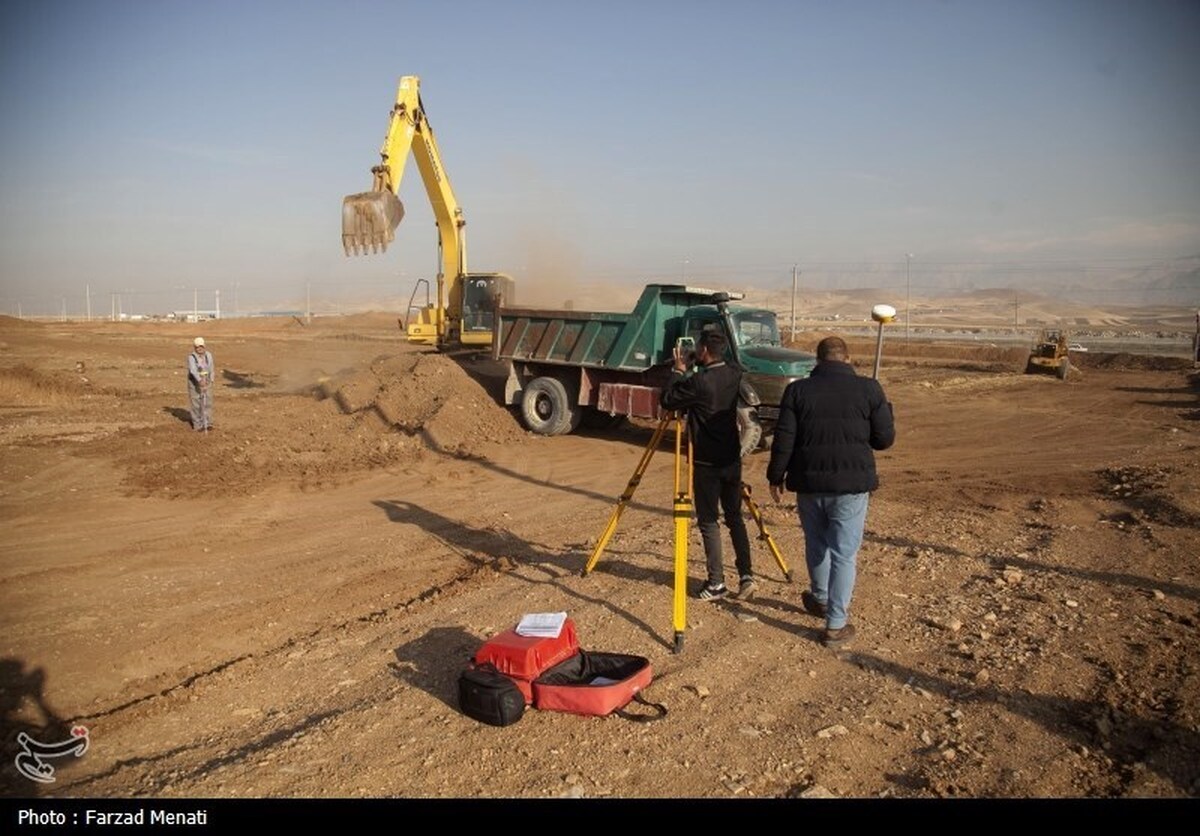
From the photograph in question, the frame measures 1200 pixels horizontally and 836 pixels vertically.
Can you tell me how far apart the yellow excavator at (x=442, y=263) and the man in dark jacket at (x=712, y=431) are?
39.8ft

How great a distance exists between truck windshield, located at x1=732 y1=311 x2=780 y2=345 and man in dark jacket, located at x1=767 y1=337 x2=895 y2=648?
839 centimetres

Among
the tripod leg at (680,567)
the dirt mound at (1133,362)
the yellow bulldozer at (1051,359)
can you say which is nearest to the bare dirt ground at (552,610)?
the tripod leg at (680,567)

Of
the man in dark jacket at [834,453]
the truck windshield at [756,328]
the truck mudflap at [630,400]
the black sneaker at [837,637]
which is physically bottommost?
the black sneaker at [837,637]

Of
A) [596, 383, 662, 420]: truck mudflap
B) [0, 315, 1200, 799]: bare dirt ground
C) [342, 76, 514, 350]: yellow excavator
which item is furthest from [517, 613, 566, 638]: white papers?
[342, 76, 514, 350]: yellow excavator

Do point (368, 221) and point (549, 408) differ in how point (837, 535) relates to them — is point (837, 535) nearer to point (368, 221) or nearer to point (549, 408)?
point (549, 408)

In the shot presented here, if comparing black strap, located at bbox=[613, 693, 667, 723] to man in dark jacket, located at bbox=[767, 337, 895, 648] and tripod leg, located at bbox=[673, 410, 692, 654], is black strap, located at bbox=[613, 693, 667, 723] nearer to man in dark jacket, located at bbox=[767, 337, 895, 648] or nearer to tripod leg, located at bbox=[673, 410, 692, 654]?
tripod leg, located at bbox=[673, 410, 692, 654]

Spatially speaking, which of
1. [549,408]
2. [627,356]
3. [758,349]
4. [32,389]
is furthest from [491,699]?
[32,389]

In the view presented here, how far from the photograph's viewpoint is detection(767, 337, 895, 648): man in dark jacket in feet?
17.3

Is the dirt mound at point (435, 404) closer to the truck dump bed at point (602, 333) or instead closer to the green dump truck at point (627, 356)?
the green dump truck at point (627, 356)

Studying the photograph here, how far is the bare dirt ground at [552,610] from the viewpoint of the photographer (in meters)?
4.07

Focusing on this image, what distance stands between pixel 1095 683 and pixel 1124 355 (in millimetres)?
33380

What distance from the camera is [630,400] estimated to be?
14.6m

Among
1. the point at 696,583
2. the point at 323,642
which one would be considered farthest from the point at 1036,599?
the point at 323,642
